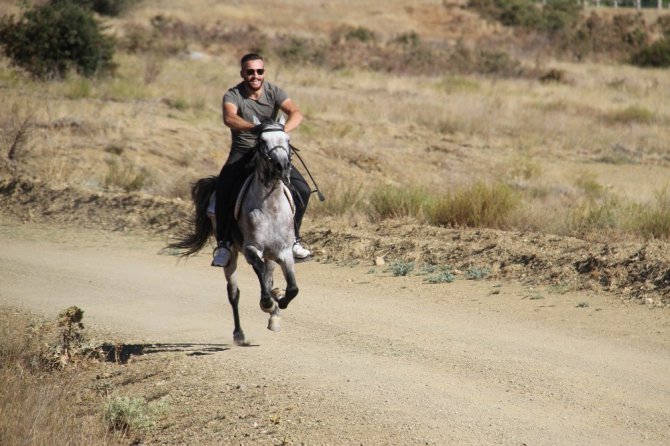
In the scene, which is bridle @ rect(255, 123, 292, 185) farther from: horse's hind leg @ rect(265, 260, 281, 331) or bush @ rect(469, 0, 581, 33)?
bush @ rect(469, 0, 581, 33)

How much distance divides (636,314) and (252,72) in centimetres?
480

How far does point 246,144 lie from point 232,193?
50cm

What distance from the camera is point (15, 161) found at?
773 inches

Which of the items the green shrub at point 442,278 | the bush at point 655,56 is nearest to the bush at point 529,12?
the bush at point 655,56

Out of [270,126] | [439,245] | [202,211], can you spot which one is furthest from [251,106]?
[439,245]

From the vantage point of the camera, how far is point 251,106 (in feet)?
29.6

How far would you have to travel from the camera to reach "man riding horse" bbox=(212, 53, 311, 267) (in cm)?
893

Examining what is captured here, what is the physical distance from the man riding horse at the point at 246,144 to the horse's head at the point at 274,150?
0.40 metres

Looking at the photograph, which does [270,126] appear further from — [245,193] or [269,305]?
[269,305]

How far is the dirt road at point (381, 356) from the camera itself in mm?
7070

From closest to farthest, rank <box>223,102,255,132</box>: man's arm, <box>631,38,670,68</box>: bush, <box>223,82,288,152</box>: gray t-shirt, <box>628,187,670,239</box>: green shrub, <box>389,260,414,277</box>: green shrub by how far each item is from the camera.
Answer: <box>223,102,255,132</box>: man's arm → <box>223,82,288,152</box>: gray t-shirt → <box>389,260,414,277</box>: green shrub → <box>628,187,670,239</box>: green shrub → <box>631,38,670,68</box>: bush

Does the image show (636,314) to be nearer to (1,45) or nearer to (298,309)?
(298,309)

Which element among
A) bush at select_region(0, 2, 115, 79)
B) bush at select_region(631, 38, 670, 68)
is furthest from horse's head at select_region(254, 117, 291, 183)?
bush at select_region(631, 38, 670, 68)

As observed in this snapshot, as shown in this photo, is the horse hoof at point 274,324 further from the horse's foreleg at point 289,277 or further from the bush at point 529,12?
the bush at point 529,12
